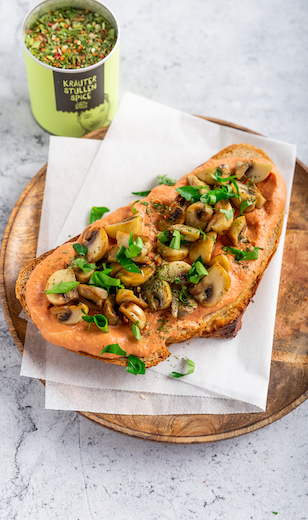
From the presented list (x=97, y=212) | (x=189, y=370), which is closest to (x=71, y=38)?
(x=97, y=212)

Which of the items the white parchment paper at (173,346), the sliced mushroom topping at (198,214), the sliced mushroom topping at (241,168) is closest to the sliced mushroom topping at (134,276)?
the sliced mushroom topping at (198,214)

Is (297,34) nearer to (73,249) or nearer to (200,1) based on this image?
(200,1)

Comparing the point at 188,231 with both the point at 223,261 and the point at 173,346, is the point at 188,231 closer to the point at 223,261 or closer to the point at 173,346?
the point at 223,261

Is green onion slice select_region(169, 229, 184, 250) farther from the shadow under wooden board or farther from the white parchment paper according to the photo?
the shadow under wooden board

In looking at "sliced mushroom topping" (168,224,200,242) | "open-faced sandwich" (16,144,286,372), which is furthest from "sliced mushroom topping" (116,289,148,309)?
"sliced mushroom topping" (168,224,200,242)

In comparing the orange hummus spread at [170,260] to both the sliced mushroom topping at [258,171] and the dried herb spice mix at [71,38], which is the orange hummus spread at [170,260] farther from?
the dried herb spice mix at [71,38]

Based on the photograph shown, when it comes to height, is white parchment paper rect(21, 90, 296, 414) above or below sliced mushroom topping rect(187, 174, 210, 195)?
below
